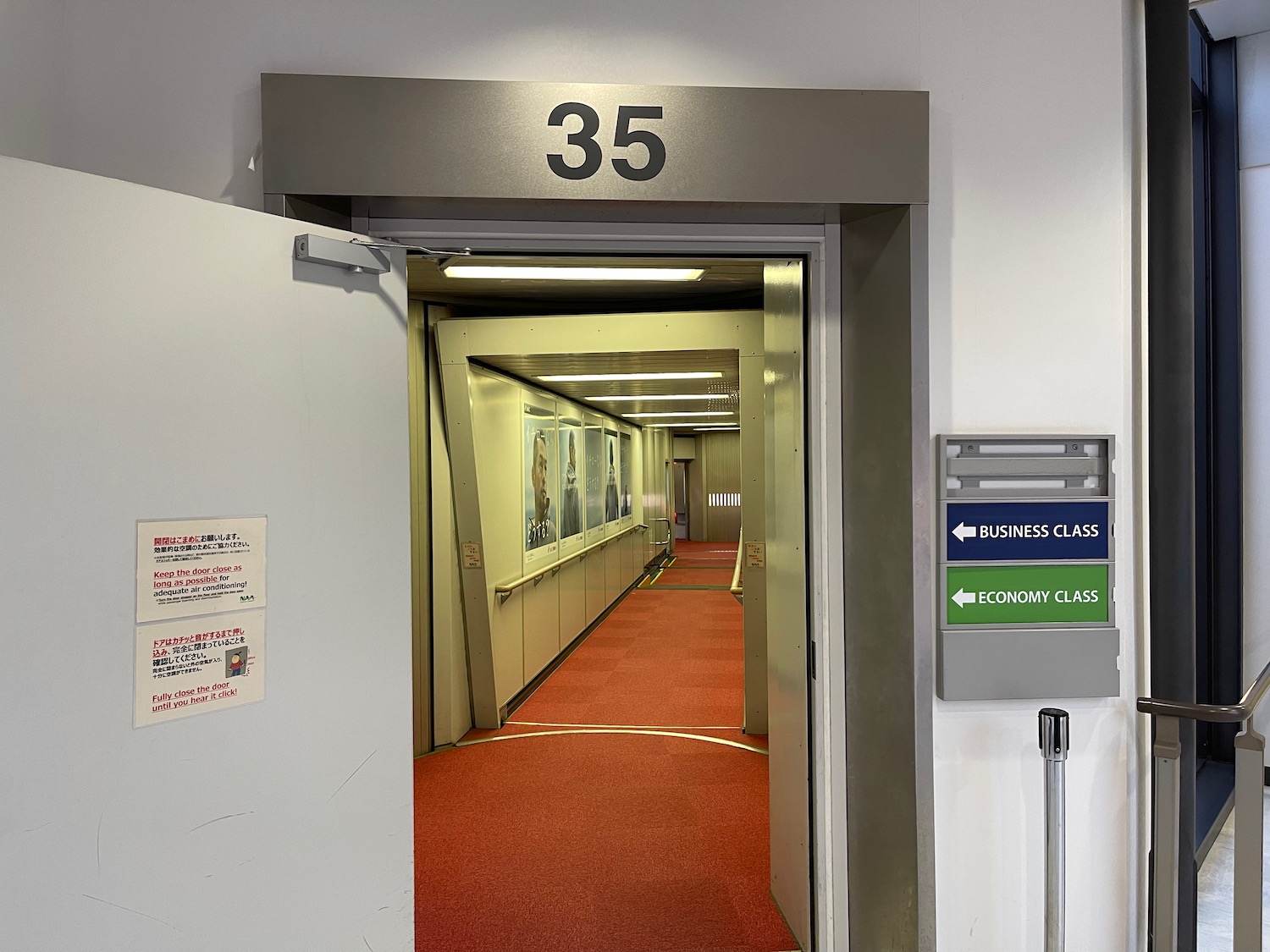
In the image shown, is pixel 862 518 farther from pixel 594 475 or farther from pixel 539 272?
pixel 594 475

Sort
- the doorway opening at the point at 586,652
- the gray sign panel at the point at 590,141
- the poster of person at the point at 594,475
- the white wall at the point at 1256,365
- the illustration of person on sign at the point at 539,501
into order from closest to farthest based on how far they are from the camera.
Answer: the gray sign panel at the point at 590,141 → the doorway opening at the point at 586,652 → the white wall at the point at 1256,365 → the illustration of person on sign at the point at 539,501 → the poster of person at the point at 594,475

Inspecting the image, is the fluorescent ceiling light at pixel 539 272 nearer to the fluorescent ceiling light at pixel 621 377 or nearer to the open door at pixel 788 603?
the open door at pixel 788 603

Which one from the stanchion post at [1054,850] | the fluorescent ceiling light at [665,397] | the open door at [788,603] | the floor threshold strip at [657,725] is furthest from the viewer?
the fluorescent ceiling light at [665,397]

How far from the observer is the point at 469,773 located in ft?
15.1

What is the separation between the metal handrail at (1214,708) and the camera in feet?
6.38

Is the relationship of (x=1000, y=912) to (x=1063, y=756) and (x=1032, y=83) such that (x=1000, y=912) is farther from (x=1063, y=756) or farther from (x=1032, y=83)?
(x=1032, y=83)

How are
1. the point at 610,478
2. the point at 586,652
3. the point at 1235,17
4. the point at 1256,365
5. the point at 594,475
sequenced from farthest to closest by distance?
the point at 610,478 → the point at 594,475 → the point at 586,652 → the point at 1256,365 → the point at 1235,17

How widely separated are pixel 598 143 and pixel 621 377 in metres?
4.41

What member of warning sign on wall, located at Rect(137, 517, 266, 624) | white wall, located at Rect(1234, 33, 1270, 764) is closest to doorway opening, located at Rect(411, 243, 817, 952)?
warning sign on wall, located at Rect(137, 517, 266, 624)

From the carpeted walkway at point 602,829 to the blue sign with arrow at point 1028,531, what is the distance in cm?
167

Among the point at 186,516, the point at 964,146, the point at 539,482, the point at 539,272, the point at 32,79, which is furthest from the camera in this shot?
the point at 539,482

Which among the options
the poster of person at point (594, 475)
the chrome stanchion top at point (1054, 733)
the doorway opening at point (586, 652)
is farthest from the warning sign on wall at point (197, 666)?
the poster of person at point (594, 475)

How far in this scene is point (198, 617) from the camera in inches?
63.4

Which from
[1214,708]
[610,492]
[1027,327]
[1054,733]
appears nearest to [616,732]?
[1054,733]
